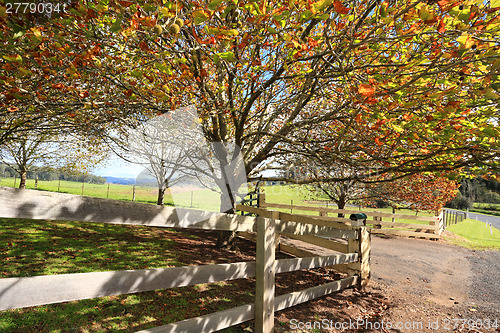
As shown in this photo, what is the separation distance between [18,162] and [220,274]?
18.6 m

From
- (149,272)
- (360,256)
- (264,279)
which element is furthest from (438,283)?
(149,272)

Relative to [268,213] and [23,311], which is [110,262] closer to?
[23,311]

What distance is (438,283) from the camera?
22.4 ft

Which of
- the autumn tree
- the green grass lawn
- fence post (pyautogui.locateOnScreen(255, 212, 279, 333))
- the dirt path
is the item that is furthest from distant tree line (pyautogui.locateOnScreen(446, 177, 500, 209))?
fence post (pyautogui.locateOnScreen(255, 212, 279, 333))

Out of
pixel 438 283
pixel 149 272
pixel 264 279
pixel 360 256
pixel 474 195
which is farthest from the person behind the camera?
pixel 474 195

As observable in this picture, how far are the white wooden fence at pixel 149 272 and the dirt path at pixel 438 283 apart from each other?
2.58 meters

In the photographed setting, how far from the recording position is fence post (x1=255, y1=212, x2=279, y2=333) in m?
3.24

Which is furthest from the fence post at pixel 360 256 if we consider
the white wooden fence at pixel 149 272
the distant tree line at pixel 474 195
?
the distant tree line at pixel 474 195

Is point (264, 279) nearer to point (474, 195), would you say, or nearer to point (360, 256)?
point (360, 256)

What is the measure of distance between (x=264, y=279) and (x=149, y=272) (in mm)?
1601

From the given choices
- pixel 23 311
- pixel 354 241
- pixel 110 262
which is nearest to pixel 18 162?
pixel 110 262

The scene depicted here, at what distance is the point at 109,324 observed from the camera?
330 centimetres

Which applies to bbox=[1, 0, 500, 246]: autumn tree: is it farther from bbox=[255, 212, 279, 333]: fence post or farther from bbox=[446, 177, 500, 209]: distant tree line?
bbox=[446, 177, 500, 209]: distant tree line

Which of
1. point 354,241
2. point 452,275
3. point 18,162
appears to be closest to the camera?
point 354,241
